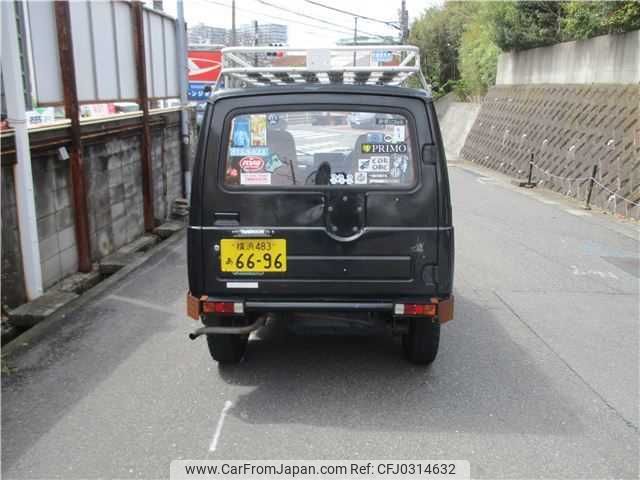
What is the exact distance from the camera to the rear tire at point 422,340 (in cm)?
425

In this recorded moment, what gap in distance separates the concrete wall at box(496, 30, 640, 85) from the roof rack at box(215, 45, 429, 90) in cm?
966

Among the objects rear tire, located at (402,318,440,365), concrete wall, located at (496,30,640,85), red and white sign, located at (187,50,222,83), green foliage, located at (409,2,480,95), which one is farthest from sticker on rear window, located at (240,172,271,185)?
green foliage, located at (409,2,480,95)

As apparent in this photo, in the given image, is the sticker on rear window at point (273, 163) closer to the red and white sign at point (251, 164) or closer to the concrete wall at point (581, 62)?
the red and white sign at point (251, 164)

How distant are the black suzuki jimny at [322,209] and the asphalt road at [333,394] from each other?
635 mm

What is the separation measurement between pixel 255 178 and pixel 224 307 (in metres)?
0.88

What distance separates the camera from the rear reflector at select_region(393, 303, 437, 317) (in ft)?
12.7

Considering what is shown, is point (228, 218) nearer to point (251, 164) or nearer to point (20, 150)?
point (251, 164)

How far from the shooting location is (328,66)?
4.57 m

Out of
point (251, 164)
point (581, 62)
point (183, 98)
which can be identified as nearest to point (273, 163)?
point (251, 164)

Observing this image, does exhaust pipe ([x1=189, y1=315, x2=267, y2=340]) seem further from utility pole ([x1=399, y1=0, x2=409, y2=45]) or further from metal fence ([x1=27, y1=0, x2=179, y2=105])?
utility pole ([x1=399, y1=0, x2=409, y2=45])

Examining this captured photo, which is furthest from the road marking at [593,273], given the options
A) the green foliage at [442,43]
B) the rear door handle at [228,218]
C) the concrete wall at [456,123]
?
the green foliage at [442,43]

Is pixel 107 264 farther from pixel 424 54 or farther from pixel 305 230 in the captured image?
pixel 424 54

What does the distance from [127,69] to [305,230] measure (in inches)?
230

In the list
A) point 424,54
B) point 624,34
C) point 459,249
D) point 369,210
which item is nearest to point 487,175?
point 624,34
